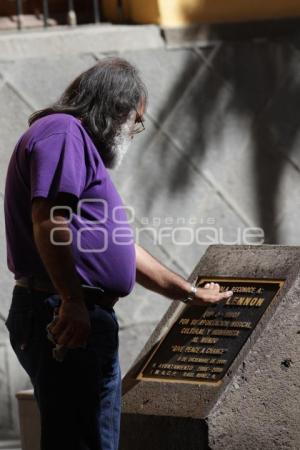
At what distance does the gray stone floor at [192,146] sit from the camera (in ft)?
22.8

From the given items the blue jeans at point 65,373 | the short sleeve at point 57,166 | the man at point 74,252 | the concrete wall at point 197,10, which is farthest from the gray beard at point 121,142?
the concrete wall at point 197,10

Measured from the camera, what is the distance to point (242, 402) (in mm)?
4648

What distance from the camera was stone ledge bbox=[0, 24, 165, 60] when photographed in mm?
6941

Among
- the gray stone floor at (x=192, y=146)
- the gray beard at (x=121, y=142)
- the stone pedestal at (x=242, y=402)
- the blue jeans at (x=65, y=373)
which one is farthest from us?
the gray stone floor at (x=192, y=146)

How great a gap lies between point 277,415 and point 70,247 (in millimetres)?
1134

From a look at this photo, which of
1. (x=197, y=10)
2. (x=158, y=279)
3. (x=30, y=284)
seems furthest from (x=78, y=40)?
(x=30, y=284)

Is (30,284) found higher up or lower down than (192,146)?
higher up

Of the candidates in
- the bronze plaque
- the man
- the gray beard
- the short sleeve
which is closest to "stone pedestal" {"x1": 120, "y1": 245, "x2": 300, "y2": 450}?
the bronze plaque

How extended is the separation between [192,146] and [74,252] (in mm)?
3312

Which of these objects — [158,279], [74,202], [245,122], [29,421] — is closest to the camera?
[74,202]

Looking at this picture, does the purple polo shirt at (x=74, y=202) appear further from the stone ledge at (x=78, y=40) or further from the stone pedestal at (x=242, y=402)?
the stone ledge at (x=78, y=40)

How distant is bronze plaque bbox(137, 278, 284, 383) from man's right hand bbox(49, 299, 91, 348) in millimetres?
839

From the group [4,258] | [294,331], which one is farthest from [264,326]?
[4,258]

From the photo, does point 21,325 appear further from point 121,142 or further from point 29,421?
point 29,421
